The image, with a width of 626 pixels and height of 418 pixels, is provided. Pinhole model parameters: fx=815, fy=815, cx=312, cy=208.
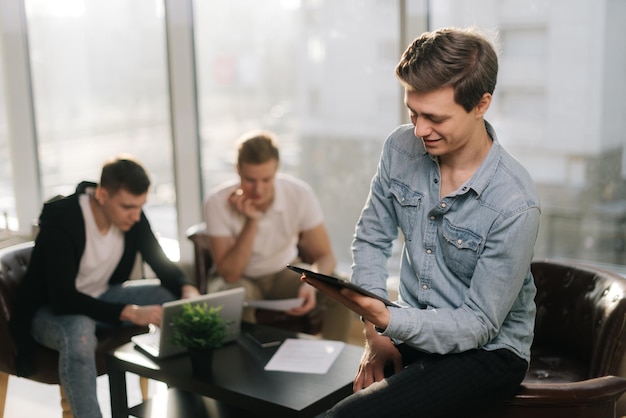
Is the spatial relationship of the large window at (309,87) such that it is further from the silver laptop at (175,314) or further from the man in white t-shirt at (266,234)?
the silver laptop at (175,314)

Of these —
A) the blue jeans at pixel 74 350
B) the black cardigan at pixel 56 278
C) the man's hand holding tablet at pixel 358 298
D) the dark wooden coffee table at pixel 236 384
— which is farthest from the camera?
the black cardigan at pixel 56 278

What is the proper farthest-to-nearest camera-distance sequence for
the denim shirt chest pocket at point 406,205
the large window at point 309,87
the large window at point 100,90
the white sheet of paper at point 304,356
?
the large window at point 100,90 → the large window at point 309,87 → the white sheet of paper at point 304,356 → the denim shirt chest pocket at point 406,205

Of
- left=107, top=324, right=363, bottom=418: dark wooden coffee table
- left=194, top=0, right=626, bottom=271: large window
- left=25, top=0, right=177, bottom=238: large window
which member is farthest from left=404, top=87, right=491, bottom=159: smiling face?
left=25, top=0, right=177, bottom=238: large window

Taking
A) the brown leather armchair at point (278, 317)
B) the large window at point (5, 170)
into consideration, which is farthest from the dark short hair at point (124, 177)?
the large window at point (5, 170)

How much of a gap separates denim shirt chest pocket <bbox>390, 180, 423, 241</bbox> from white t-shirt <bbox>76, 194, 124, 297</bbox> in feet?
5.51

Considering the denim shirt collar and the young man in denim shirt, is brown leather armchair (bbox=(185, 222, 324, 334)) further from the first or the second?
the denim shirt collar

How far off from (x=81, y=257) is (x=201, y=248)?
2.28 ft

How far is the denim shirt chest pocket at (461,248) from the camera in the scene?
1952 millimetres

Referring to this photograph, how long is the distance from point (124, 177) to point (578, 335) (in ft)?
6.02

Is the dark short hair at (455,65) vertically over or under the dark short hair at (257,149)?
over

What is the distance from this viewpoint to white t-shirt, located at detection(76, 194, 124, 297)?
335cm

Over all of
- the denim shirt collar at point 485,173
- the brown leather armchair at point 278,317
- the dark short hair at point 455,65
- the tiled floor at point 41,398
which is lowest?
the tiled floor at point 41,398

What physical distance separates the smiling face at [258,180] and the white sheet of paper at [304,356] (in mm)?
813

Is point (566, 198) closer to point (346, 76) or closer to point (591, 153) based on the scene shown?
point (591, 153)
